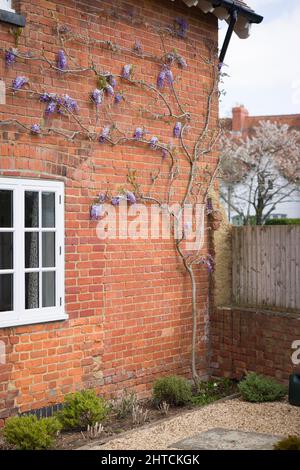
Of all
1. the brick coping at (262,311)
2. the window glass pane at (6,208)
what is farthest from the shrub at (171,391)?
the window glass pane at (6,208)

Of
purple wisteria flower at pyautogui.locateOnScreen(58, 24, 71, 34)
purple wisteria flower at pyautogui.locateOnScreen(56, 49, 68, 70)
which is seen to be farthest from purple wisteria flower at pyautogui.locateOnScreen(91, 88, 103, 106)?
purple wisteria flower at pyautogui.locateOnScreen(58, 24, 71, 34)

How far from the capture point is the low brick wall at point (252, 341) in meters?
8.30

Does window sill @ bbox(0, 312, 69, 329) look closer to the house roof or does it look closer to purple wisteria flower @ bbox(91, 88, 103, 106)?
purple wisteria flower @ bbox(91, 88, 103, 106)

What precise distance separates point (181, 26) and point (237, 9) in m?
0.82

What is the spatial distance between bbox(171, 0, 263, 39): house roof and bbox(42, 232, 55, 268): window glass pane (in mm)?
3740

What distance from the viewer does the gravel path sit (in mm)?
6234

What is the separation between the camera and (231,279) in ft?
30.5

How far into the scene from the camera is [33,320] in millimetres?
6789

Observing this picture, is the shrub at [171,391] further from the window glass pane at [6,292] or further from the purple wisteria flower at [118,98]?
the purple wisteria flower at [118,98]

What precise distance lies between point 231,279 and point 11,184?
395 cm

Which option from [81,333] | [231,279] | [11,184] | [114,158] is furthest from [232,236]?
[11,184]

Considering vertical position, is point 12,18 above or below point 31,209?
above

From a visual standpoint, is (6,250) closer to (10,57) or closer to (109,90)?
(10,57)

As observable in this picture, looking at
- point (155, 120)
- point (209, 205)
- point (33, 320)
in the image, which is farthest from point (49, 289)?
point (209, 205)
